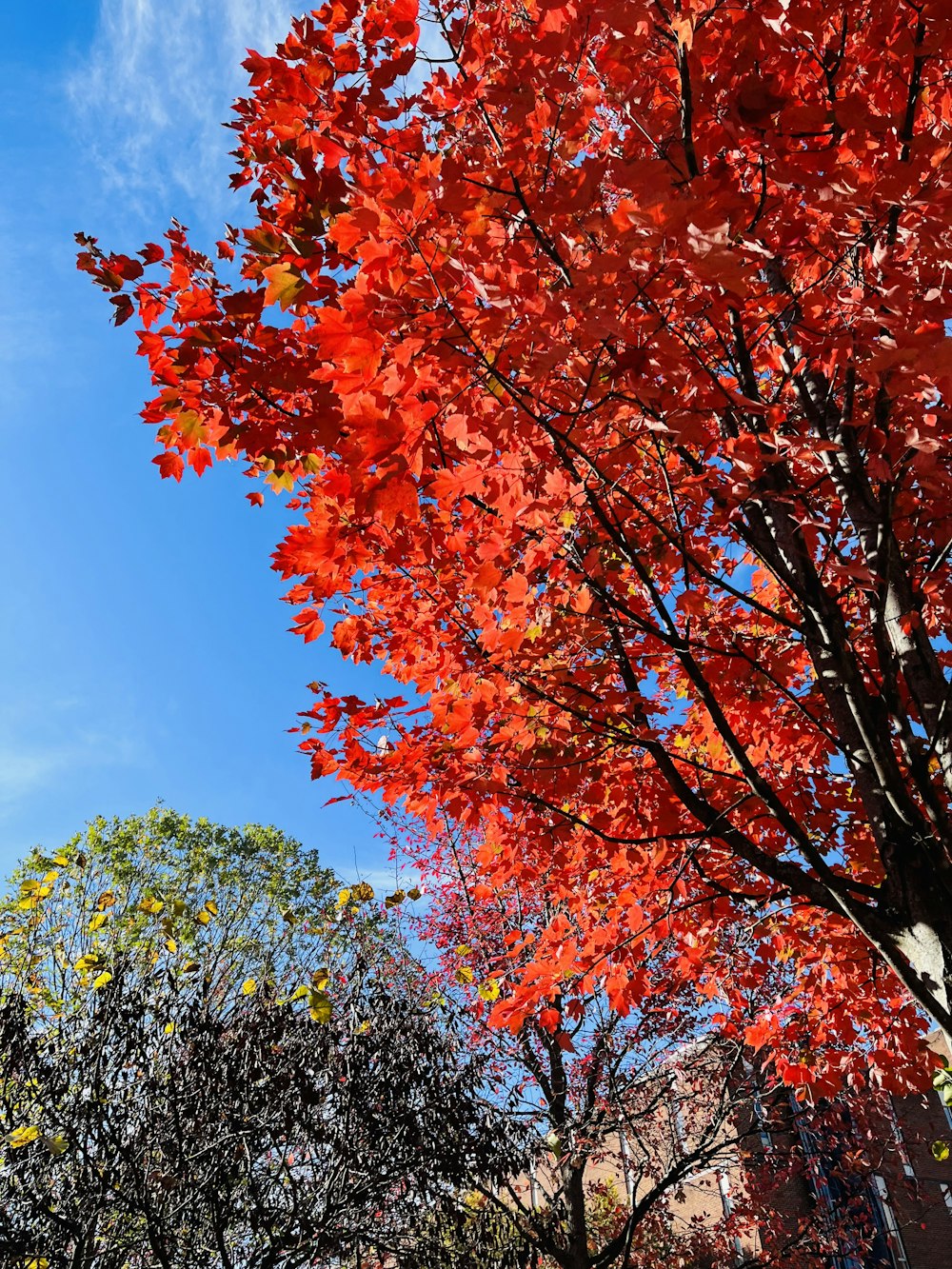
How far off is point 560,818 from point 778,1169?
12.5 meters

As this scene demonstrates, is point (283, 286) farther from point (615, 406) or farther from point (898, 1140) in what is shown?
point (898, 1140)

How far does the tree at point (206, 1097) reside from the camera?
4875 millimetres

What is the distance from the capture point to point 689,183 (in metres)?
2.14

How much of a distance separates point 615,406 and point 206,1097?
18.3 feet

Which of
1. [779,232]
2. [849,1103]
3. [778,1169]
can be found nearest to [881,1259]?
[778,1169]

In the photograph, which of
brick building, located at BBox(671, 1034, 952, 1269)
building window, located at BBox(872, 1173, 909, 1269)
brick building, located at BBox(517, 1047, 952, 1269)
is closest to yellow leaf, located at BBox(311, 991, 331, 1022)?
brick building, located at BBox(517, 1047, 952, 1269)

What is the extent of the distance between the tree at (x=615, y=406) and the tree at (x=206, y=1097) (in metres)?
2.66

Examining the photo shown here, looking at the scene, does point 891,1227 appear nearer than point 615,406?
No

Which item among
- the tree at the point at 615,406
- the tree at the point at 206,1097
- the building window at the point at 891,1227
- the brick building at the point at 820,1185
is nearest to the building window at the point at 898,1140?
the brick building at the point at 820,1185

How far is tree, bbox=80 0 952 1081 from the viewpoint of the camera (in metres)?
Answer: 2.21

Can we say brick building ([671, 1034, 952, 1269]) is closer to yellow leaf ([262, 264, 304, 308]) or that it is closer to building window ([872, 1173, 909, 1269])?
building window ([872, 1173, 909, 1269])

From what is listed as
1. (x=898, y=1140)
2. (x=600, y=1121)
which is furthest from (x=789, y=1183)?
(x=600, y=1121)

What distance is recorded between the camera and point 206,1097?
5457mm

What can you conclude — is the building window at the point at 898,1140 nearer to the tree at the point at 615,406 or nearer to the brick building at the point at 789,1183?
the brick building at the point at 789,1183
